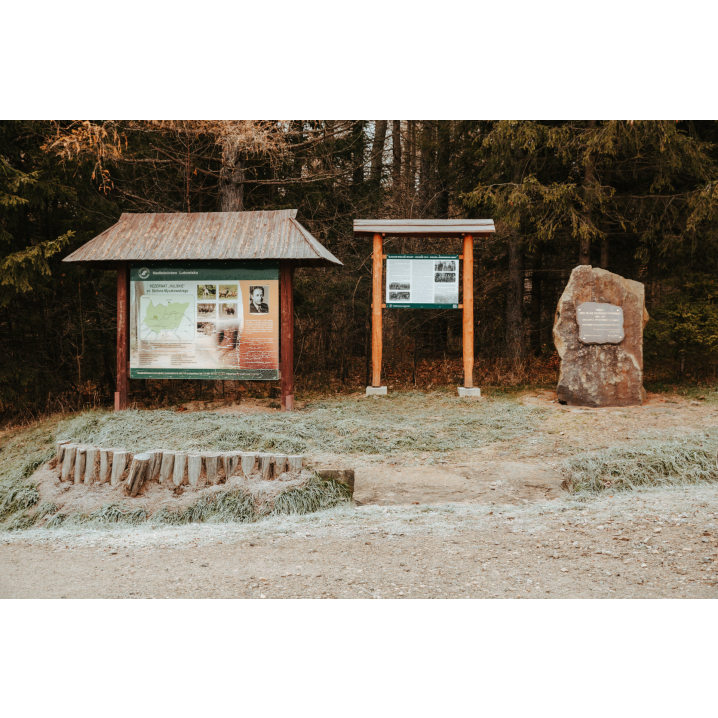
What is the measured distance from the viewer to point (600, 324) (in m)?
10.7

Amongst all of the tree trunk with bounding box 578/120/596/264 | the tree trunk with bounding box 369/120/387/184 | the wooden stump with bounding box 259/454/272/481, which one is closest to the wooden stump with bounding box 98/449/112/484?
the wooden stump with bounding box 259/454/272/481

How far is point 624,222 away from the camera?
13719 millimetres

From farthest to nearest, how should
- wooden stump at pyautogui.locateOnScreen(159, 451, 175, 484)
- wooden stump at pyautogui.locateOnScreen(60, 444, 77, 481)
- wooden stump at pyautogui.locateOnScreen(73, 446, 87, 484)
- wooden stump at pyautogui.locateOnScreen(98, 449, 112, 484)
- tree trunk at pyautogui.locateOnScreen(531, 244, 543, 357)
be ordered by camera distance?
tree trunk at pyautogui.locateOnScreen(531, 244, 543, 357) < wooden stump at pyautogui.locateOnScreen(60, 444, 77, 481) < wooden stump at pyautogui.locateOnScreen(73, 446, 87, 484) < wooden stump at pyautogui.locateOnScreen(98, 449, 112, 484) < wooden stump at pyautogui.locateOnScreen(159, 451, 175, 484)

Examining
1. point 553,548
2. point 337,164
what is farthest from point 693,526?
point 337,164

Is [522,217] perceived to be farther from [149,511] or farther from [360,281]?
[149,511]

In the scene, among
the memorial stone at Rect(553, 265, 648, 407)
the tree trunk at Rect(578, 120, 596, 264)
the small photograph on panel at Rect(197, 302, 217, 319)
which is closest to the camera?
the small photograph on panel at Rect(197, 302, 217, 319)

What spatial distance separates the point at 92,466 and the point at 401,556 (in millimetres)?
3768

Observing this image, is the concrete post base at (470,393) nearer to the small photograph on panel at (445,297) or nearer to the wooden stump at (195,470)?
the small photograph on panel at (445,297)

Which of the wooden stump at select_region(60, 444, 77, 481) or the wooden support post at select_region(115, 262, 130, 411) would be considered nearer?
the wooden stump at select_region(60, 444, 77, 481)

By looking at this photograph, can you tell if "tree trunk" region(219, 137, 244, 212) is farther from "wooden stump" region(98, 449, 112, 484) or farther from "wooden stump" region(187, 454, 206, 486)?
"wooden stump" region(187, 454, 206, 486)

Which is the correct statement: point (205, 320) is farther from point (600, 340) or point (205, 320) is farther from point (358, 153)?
point (358, 153)

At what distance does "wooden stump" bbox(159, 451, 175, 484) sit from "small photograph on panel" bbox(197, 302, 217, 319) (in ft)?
14.4

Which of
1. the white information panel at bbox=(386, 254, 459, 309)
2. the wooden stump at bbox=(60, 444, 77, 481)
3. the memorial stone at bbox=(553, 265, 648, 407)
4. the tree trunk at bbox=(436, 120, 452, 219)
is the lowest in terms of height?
the wooden stump at bbox=(60, 444, 77, 481)

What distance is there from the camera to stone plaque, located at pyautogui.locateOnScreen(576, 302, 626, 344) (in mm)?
10609
